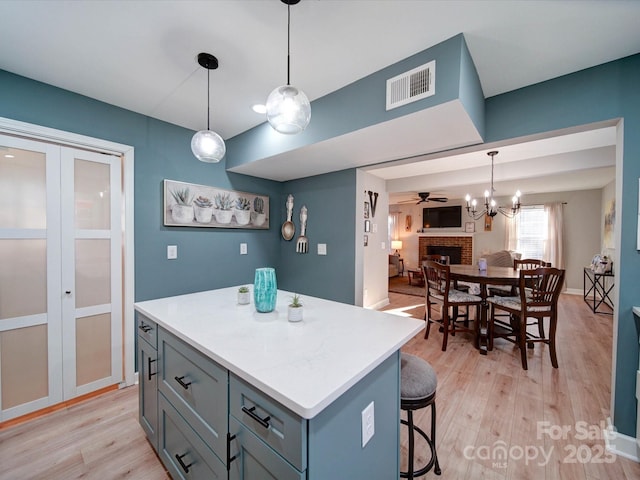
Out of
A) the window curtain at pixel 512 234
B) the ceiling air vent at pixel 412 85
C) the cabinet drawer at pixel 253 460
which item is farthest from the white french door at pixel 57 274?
the window curtain at pixel 512 234

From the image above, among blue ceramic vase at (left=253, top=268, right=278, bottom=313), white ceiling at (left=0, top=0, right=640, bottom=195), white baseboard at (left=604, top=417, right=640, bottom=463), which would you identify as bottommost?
white baseboard at (left=604, top=417, right=640, bottom=463)

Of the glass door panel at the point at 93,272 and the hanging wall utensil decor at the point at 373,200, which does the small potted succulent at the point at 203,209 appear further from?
the hanging wall utensil decor at the point at 373,200

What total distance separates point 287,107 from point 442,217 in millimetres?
7385

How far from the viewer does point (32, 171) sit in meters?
1.87

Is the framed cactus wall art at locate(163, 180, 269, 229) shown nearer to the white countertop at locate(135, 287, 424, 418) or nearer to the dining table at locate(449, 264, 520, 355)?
the white countertop at locate(135, 287, 424, 418)

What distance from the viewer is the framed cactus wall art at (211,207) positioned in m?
2.52

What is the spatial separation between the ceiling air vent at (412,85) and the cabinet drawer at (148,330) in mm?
1911

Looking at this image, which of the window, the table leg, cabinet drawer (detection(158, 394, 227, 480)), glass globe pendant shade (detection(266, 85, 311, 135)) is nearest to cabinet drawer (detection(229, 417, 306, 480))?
cabinet drawer (detection(158, 394, 227, 480))

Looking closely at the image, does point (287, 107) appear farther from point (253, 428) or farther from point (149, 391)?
point (149, 391)

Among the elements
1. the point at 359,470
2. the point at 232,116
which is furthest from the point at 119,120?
the point at 359,470

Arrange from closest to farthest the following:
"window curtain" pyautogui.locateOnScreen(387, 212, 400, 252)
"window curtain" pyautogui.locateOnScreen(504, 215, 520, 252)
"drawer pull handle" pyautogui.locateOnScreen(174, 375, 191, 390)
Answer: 1. "drawer pull handle" pyautogui.locateOnScreen(174, 375, 191, 390)
2. "window curtain" pyautogui.locateOnScreen(504, 215, 520, 252)
3. "window curtain" pyautogui.locateOnScreen(387, 212, 400, 252)

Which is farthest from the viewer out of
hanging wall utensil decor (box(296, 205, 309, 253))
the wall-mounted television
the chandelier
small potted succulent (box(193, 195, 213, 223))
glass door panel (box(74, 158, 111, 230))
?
the wall-mounted television

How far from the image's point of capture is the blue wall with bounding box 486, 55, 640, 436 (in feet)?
4.88

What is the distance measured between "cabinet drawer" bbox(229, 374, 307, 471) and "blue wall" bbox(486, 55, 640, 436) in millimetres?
2003
